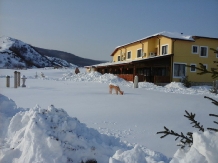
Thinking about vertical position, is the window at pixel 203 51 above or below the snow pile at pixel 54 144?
above

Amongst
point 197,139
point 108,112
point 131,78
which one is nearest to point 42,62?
point 131,78

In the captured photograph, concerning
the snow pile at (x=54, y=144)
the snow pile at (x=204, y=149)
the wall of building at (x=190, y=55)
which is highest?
the wall of building at (x=190, y=55)

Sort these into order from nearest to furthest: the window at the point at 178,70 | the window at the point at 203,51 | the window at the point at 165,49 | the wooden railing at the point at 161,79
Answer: the wooden railing at the point at 161,79 → the window at the point at 178,70 → the window at the point at 165,49 → the window at the point at 203,51

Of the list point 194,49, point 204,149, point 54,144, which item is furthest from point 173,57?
point 204,149

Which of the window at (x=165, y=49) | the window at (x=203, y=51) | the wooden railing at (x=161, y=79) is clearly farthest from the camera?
the window at (x=203, y=51)

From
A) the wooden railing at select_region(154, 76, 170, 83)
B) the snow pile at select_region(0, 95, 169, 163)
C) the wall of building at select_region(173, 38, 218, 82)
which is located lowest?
the snow pile at select_region(0, 95, 169, 163)

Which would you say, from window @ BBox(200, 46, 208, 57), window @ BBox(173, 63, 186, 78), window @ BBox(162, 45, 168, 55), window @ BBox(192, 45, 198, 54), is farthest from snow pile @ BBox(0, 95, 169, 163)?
window @ BBox(200, 46, 208, 57)

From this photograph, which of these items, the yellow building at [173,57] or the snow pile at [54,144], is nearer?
the snow pile at [54,144]

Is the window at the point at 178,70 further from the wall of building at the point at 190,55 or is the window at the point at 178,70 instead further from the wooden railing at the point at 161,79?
the wooden railing at the point at 161,79

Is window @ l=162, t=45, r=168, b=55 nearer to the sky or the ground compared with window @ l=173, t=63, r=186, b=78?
nearer to the sky

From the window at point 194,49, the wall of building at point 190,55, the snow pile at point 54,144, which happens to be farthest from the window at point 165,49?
the snow pile at point 54,144

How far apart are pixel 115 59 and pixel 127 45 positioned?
6388 mm

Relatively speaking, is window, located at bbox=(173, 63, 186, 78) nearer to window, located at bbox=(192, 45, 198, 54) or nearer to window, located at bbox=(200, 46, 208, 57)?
window, located at bbox=(192, 45, 198, 54)

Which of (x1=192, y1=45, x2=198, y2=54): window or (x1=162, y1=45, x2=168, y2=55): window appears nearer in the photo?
(x1=162, y1=45, x2=168, y2=55): window
